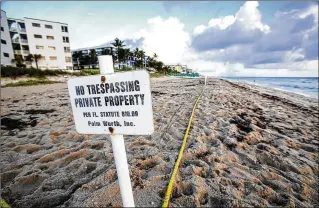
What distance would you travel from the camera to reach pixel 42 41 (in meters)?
Answer: 44.9

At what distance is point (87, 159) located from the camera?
337 centimetres

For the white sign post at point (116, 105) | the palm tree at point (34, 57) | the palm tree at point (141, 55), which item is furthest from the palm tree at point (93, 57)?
the white sign post at point (116, 105)

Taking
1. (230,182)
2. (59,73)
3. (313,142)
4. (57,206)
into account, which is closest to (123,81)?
(57,206)

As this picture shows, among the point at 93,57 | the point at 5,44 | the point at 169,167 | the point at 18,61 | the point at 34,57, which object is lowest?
the point at 169,167

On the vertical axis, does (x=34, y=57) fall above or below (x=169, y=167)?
above

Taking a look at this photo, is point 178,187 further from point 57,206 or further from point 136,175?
point 57,206

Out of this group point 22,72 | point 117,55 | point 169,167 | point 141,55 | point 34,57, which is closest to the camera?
point 169,167

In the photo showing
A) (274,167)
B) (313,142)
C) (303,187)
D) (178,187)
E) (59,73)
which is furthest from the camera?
(59,73)

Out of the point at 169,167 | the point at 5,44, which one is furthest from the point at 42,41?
the point at 169,167

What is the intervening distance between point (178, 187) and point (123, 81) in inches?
74.1

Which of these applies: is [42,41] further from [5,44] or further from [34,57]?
[5,44]

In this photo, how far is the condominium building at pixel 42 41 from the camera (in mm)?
42875

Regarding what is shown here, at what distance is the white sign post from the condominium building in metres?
51.4

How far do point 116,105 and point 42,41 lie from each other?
54.0m
